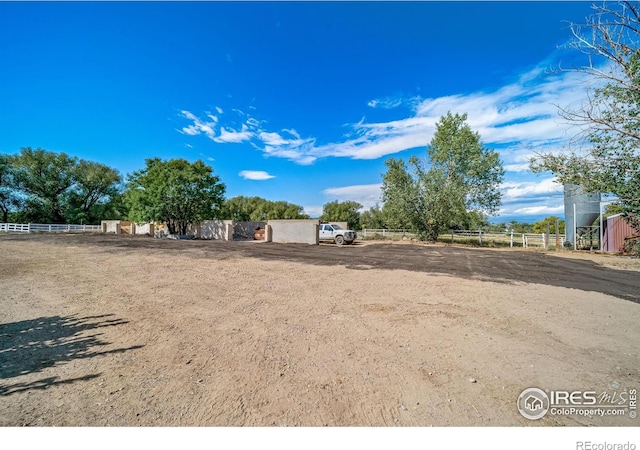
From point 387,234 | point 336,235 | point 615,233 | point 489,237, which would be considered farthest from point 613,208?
point 387,234

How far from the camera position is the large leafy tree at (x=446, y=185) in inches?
904

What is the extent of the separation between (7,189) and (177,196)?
29.4 meters

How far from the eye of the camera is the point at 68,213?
122ft

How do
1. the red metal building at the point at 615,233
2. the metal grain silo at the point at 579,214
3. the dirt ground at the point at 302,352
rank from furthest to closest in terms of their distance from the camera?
the metal grain silo at the point at 579,214 < the red metal building at the point at 615,233 < the dirt ground at the point at 302,352

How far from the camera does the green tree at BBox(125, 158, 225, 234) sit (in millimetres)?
25453

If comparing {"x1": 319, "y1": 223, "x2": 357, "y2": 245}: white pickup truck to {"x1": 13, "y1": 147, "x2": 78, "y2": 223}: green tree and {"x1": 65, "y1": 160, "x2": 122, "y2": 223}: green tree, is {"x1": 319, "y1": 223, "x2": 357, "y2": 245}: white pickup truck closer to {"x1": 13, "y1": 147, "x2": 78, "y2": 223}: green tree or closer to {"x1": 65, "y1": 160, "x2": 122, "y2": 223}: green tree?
{"x1": 65, "y1": 160, "x2": 122, "y2": 223}: green tree

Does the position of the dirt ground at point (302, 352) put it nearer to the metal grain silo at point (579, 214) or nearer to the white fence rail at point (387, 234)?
the metal grain silo at point (579, 214)

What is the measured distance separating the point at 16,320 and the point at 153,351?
2.89 m

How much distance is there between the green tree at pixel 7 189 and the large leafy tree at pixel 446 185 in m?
48.7

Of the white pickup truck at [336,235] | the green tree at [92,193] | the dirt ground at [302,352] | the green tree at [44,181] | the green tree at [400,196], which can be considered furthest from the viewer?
the green tree at [92,193]

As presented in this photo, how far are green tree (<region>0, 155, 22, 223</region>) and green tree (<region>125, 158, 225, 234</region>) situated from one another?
66.7 feet

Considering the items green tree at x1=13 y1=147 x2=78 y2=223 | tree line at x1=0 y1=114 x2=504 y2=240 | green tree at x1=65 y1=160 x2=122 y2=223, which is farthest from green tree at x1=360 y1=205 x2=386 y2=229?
green tree at x1=13 y1=147 x2=78 y2=223

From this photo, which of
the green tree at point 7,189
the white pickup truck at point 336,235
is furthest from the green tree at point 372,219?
the green tree at point 7,189
